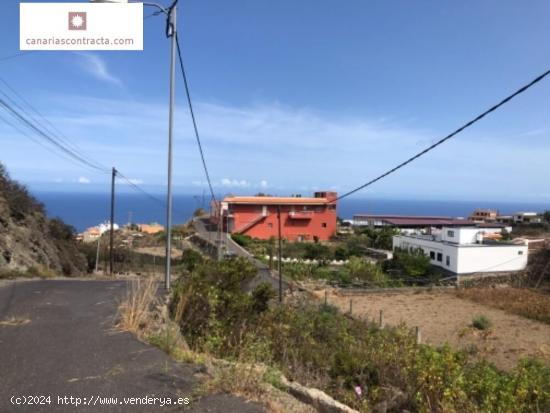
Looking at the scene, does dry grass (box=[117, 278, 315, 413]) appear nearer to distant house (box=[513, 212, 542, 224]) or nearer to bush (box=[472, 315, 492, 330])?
bush (box=[472, 315, 492, 330])

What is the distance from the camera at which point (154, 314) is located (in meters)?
6.40

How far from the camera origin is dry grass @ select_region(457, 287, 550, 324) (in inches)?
969

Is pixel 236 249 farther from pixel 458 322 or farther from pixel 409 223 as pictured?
pixel 409 223

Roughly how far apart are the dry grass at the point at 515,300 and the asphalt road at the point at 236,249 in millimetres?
12992

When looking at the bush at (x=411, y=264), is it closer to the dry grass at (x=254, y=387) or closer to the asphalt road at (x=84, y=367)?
the asphalt road at (x=84, y=367)

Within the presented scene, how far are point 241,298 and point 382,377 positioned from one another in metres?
2.78

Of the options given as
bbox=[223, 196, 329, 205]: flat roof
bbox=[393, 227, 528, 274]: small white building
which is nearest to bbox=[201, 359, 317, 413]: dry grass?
bbox=[393, 227, 528, 274]: small white building

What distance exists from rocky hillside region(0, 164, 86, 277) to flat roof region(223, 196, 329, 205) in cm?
3157

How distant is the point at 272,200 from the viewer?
2181 inches

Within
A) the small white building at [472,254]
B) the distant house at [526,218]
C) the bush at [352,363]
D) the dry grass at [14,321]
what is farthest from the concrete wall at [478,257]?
the distant house at [526,218]

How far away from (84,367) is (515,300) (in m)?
29.7

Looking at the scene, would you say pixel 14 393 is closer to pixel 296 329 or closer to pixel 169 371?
pixel 169 371

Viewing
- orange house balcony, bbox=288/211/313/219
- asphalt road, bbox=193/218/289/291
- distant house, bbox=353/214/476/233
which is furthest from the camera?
distant house, bbox=353/214/476/233

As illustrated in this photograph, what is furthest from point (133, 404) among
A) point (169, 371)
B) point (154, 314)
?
point (154, 314)
